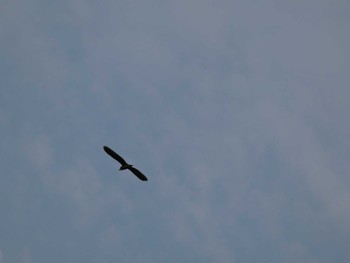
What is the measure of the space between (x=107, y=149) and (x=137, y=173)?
513cm

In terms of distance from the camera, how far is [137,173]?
63.7m

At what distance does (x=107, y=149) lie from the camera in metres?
61.2
